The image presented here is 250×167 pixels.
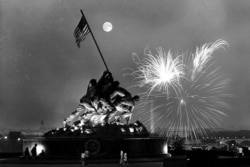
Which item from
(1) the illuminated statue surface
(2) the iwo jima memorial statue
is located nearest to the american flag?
(2) the iwo jima memorial statue

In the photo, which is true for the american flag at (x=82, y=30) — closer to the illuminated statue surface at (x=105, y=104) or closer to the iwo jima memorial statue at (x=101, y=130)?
the iwo jima memorial statue at (x=101, y=130)

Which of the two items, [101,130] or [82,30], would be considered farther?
[82,30]

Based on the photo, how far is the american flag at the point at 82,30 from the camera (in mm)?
30438

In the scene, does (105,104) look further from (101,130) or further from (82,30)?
(82,30)

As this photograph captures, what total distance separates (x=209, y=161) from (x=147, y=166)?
5002 millimetres

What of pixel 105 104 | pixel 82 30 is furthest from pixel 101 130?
pixel 82 30

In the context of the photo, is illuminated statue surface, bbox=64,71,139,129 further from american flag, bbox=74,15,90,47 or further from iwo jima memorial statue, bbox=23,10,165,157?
american flag, bbox=74,15,90,47

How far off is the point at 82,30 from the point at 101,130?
8927 millimetres

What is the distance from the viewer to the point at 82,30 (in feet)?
100

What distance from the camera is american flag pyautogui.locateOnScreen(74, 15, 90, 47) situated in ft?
99.9

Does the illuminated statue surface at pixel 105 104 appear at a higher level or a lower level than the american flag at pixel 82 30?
lower

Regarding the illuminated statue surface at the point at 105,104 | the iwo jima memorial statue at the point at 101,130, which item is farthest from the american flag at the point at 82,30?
the illuminated statue surface at the point at 105,104

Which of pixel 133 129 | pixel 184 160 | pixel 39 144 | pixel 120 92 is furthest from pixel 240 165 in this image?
pixel 39 144

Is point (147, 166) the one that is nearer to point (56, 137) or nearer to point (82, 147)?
point (82, 147)
